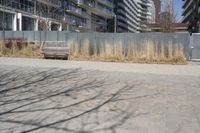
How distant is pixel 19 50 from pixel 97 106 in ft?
64.7

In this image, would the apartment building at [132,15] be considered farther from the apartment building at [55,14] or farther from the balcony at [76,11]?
the balcony at [76,11]

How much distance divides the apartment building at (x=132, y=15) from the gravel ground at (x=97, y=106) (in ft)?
418

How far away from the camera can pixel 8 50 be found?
87.7 ft

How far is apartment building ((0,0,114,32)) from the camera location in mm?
53156

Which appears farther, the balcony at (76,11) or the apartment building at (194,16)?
the apartment building at (194,16)

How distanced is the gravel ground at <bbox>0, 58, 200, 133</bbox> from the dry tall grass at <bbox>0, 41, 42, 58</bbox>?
543 inches

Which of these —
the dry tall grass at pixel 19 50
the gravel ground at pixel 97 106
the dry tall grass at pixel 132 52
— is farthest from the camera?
the dry tall grass at pixel 19 50

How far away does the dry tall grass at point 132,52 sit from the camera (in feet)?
76.1

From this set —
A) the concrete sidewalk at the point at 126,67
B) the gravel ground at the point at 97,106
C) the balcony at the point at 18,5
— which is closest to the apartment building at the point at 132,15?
the balcony at the point at 18,5

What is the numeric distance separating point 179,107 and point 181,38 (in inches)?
698

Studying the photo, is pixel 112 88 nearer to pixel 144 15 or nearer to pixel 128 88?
pixel 128 88

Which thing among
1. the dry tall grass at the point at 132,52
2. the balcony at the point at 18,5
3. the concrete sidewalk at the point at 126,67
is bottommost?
the concrete sidewalk at the point at 126,67

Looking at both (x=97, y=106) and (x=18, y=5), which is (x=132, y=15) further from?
(x=97, y=106)

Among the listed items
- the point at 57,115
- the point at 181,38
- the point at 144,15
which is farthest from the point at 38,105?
the point at 144,15
